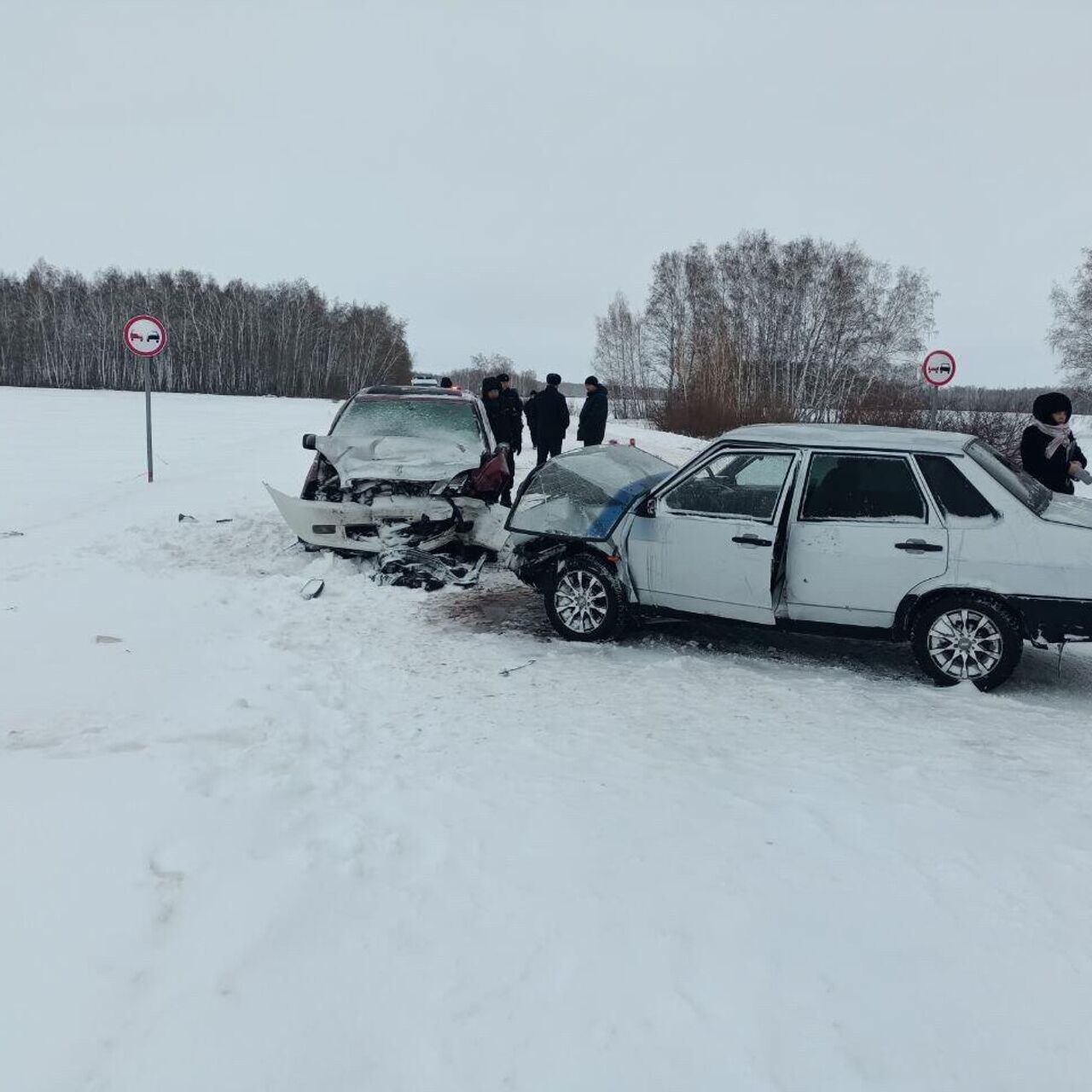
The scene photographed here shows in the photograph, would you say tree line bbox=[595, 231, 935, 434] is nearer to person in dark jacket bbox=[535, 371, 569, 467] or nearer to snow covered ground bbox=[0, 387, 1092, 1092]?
person in dark jacket bbox=[535, 371, 569, 467]

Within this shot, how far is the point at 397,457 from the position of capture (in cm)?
842

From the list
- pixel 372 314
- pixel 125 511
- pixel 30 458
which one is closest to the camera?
pixel 125 511

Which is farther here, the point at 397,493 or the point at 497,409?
the point at 497,409

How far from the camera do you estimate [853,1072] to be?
2.12 m

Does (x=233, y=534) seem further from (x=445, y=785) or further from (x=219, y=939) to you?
(x=219, y=939)

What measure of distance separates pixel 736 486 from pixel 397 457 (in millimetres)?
4059

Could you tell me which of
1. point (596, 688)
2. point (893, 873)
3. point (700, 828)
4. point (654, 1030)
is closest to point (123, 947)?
point (654, 1030)

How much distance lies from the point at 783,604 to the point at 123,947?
4115mm

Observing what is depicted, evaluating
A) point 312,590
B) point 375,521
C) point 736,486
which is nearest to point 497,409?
point 375,521

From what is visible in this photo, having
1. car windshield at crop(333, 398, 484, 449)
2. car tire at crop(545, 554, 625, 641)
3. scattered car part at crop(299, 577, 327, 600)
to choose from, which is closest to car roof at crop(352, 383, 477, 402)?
car windshield at crop(333, 398, 484, 449)

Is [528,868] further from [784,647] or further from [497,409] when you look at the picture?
[497,409]

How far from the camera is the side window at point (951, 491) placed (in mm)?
4930

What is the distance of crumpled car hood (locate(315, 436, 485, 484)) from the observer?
7918 millimetres

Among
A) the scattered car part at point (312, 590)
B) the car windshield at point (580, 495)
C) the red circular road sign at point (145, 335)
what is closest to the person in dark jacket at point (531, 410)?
the red circular road sign at point (145, 335)
